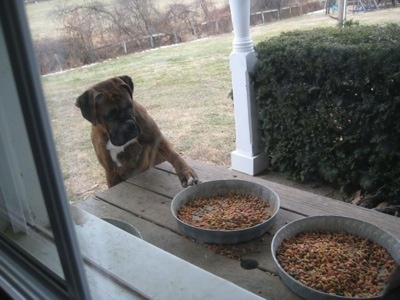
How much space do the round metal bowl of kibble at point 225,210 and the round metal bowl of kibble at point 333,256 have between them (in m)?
0.09

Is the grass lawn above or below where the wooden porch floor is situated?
above

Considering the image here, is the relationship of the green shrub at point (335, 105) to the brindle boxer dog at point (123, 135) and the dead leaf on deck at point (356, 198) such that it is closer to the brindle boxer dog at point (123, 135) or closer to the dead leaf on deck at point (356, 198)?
the dead leaf on deck at point (356, 198)

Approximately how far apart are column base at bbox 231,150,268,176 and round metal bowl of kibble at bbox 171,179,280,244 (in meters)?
0.81

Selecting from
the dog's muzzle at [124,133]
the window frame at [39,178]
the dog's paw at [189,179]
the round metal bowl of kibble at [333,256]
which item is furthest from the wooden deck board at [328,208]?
the window frame at [39,178]

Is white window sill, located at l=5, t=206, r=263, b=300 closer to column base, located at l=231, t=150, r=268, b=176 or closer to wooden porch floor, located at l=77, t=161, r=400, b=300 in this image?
wooden porch floor, located at l=77, t=161, r=400, b=300

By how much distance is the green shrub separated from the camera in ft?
4.79

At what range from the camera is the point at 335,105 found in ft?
5.44

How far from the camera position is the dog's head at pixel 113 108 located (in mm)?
1063

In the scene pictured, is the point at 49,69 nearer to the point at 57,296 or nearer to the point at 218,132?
the point at 57,296

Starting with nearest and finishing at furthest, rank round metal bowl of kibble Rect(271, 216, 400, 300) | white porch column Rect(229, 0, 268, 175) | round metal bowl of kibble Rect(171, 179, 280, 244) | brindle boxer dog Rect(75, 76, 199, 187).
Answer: round metal bowl of kibble Rect(271, 216, 400, 300)
round metal bowl of kibble Rect(171, 179, 280, 244)
brindle boxer dog Rect(75, 76, 199, 187)
white porch column Rect(229, 0, 268, 175)

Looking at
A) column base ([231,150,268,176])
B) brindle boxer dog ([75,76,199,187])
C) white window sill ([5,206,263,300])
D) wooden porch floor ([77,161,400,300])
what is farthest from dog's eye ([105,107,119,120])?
column base ([231,150,268,176])

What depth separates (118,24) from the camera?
Result: 0.98 meters

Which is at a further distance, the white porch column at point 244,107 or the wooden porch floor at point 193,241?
the white porch column at point 244,107

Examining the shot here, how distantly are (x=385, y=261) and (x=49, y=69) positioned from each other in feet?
2.47
